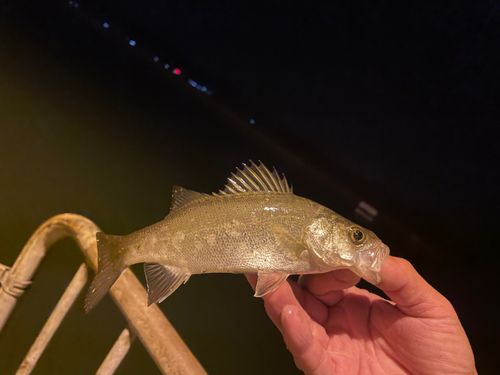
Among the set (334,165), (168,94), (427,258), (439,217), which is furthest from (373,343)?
(168,94)

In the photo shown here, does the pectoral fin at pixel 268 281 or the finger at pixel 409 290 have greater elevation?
the finger at pixel 409 290

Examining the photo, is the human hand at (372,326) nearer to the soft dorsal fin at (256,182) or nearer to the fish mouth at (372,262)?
the fish mouth at (372,262)

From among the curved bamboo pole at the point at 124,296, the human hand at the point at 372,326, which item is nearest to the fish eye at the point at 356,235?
the human hand at the point at 372,326

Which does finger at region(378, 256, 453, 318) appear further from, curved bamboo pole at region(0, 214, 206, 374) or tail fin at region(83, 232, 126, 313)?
tail fin at region(83, 232, 126, 313)

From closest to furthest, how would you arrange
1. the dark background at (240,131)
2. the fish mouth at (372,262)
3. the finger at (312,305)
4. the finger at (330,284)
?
the fish mouth at (372,262), the finger at (330,284), the finger at (312,305), the dark background at (240,131)

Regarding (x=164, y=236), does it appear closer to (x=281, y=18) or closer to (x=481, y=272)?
(x=281, y=18)

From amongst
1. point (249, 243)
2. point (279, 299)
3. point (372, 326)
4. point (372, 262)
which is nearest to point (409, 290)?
point (372, 262)
